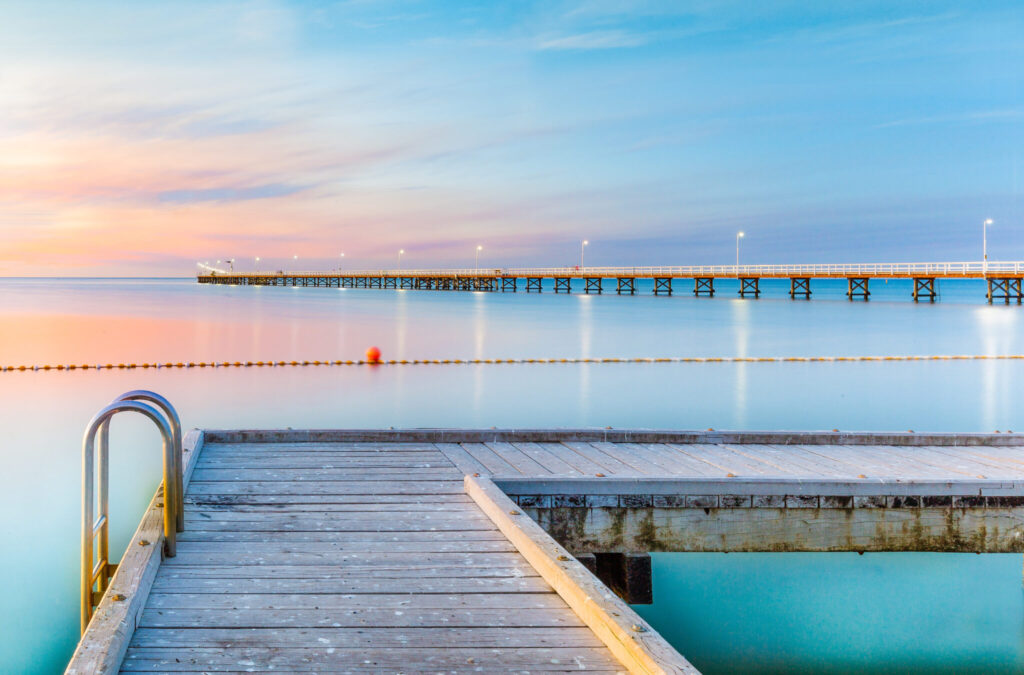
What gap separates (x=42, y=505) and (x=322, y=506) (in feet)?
16.5

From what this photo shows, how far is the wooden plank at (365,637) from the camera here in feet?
9.20

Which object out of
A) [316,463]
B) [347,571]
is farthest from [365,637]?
[316,463]

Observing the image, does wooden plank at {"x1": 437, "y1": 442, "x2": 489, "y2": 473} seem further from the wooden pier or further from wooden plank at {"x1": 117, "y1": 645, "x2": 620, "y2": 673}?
wooden plank at {"x1": 117, "y1": 645, "x2": 620, "y2": 673}

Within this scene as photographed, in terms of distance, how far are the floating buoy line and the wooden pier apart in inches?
541

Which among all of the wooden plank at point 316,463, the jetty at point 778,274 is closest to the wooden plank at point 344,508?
the wooden plank at point 316,463

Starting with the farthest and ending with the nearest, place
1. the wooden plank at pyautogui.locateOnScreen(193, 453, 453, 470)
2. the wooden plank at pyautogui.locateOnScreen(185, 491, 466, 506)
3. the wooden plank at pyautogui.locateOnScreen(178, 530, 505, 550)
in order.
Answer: the wooden plank at pyautogui.locateOnScreen(193, 453, 453, 470)
the wooden plank at pyautogui.locateOnScreen(185, 491, 466, 506)
the wooden plank at pyautogui.locateOnScreen(178, 530, 505, 550)

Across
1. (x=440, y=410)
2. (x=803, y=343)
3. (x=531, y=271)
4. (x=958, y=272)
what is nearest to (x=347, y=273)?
(x=531, y=271)

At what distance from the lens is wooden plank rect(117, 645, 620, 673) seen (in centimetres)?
263

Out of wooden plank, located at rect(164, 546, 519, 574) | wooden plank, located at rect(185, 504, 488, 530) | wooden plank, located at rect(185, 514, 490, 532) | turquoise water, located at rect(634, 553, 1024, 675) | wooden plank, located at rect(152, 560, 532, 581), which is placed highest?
wooden plank, located at rect(185, 504, 488, 530)

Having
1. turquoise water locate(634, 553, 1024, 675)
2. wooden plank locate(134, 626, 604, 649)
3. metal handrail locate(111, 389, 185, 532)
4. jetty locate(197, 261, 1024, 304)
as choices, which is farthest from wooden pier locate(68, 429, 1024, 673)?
jetty locate(197, 261, 1024, 304)

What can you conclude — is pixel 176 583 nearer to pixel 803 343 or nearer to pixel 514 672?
pixel 514 672

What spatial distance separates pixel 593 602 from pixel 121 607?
5.36 ft

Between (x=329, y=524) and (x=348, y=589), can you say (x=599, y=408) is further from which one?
(x=348, y=589)

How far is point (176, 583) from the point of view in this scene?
3342mm
